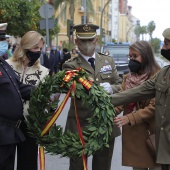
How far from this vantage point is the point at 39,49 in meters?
4.57

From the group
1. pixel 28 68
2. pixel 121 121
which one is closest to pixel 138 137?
pixel 121 121

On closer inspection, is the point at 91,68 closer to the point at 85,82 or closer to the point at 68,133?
the point at 85,82

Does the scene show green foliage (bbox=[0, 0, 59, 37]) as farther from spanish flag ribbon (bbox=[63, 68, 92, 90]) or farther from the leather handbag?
the leather handbag

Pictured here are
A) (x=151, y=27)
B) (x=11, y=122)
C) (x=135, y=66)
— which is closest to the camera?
(x=11, y=122)

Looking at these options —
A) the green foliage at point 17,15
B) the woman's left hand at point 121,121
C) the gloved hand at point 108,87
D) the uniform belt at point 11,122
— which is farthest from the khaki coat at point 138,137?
the green foliage at point 17,15

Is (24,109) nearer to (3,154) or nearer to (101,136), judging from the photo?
(3,154)

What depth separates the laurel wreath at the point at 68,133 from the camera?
13.1 feet

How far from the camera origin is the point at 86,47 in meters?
4.62

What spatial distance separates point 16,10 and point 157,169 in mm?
16555

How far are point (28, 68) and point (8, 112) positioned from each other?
82cm

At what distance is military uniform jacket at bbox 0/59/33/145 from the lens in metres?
3.87

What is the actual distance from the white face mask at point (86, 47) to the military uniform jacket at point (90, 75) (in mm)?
94

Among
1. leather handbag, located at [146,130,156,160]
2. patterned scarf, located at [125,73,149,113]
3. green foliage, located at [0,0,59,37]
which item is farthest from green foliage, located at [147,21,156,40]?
leather handbag, located at [146,130,156,160]

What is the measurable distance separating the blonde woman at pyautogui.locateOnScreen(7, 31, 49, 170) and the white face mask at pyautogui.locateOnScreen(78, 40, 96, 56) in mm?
408
